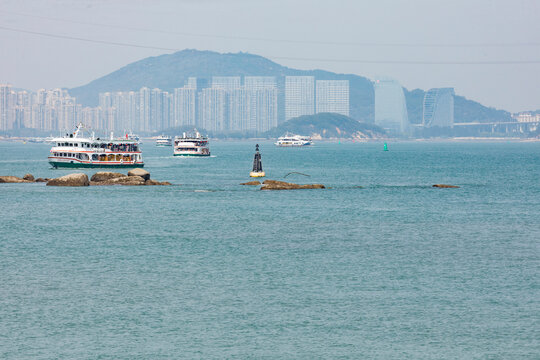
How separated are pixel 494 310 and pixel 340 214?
3452cm

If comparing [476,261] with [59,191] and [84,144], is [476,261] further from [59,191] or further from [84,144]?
[84,144]

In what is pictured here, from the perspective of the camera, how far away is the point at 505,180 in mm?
110750

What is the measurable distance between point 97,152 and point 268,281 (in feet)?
304

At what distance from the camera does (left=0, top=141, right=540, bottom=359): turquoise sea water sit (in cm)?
2691

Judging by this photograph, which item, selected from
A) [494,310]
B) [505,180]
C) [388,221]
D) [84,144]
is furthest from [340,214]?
[84,144]

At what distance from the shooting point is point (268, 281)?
3666 cm

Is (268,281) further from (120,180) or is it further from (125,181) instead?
(120,180)

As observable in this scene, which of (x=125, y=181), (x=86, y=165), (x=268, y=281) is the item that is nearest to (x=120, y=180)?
(x=125, y=181)

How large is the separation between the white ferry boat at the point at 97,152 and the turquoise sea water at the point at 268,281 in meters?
53.8

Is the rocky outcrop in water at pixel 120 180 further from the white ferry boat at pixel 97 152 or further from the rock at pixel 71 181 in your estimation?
the white ferry boat at pixel 97 152

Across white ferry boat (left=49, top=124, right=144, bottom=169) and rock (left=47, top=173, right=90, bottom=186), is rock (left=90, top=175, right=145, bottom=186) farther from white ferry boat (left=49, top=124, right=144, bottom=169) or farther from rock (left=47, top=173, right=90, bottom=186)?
white ferry boat (left=49, top=124, right=144, bottom=169)

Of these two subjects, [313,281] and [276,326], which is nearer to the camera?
[276,326]

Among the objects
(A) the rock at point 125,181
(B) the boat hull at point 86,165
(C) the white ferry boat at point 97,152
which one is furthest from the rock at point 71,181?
(B) the boat hull at point 86,165

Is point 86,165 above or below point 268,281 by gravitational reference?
above
